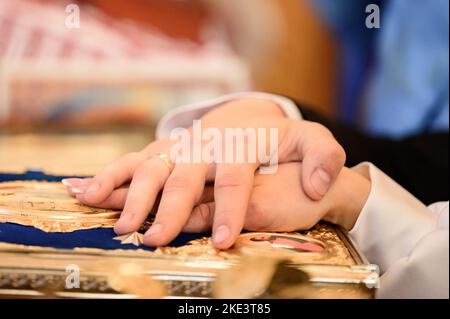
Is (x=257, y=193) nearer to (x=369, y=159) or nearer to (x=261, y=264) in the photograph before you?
(x=261, y=264)

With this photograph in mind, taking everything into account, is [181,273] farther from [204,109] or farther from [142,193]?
[204,109]

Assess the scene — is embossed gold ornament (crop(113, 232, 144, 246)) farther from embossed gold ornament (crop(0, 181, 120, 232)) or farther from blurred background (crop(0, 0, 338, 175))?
blurred background (crop(0, 0, 338, 175))

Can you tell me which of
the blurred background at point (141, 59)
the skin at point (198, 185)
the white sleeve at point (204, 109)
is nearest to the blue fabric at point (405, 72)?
the blurred background at point (141, 59)

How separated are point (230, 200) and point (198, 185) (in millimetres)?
29

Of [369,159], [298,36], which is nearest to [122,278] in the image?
[369,159]

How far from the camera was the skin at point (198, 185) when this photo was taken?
33 centimetres

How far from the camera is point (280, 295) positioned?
0.30m

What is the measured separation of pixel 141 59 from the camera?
1396mm

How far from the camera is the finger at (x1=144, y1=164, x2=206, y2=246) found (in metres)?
0.32

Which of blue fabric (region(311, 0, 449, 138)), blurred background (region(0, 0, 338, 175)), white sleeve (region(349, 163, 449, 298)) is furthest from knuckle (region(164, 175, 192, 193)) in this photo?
blurred background (region(0, 0, 338, 175))

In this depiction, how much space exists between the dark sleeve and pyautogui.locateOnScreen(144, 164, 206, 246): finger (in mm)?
172

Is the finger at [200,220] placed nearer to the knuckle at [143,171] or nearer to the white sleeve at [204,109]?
the knuckle at [143,171]

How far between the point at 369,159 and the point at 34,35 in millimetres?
1085

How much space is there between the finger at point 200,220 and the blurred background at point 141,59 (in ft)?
2.41
